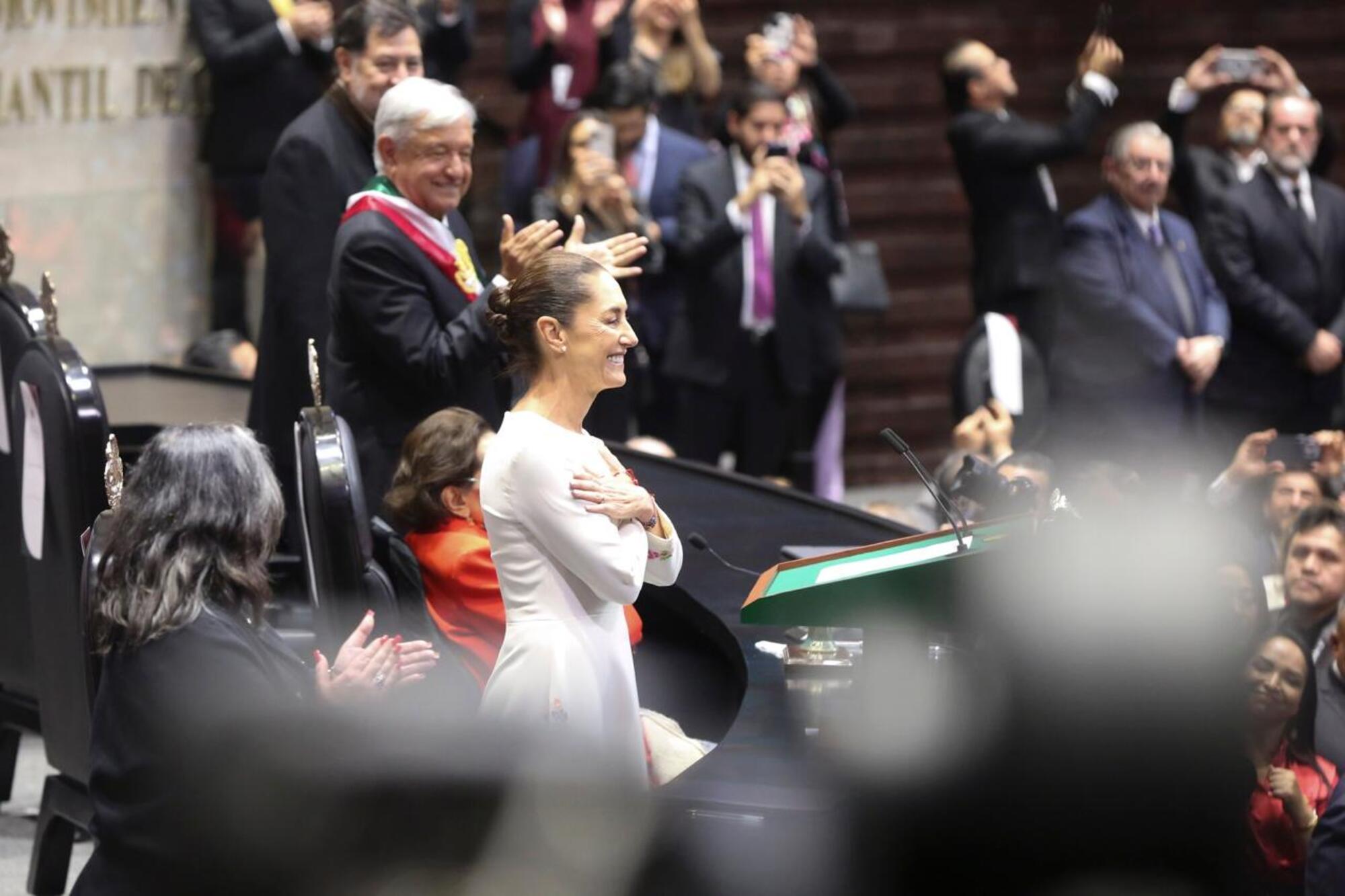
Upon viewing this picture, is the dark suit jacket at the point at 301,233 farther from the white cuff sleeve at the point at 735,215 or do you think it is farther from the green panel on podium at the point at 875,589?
the white cuff sleeve at the point at 735,215

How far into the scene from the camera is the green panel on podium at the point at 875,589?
3.14 meters

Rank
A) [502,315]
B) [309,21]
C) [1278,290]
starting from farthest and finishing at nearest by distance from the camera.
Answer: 1. [1278,290]
2. [309,21]
3. [502,315]

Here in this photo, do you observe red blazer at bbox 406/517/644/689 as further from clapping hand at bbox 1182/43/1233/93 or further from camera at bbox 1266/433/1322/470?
clapping hand at bbox 1182/43/1233/93

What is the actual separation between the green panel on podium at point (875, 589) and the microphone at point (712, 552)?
1.01m

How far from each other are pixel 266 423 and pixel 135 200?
302 centimetres

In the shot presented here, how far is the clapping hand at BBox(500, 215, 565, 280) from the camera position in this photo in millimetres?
4070

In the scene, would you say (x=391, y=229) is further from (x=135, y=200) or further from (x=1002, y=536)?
(x=135, y=200)

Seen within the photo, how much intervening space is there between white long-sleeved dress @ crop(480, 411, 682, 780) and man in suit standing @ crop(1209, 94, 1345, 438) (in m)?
4.29

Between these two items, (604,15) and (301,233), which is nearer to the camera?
(301,233)

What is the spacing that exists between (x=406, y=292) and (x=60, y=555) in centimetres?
83

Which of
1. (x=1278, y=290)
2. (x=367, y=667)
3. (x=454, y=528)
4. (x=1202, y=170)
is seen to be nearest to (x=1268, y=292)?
(x=1278, y=290)

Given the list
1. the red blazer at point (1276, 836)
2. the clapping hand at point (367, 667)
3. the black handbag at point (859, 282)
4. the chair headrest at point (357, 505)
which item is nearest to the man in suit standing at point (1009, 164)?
the black handbag at point (859, 282)

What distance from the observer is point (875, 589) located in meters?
3.15

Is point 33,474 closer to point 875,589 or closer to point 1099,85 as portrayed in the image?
point 875,589
